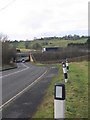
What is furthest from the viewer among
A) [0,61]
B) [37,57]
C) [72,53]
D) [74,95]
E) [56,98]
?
[37,57]

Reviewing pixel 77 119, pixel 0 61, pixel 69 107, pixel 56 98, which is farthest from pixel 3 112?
pixel 0 61

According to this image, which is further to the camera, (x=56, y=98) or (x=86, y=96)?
(x=86, y=96)

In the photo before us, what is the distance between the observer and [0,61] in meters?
49.4

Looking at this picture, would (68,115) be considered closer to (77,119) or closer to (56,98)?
(77,119)

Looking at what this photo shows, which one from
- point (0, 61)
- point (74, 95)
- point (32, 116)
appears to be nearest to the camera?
point (32, 116)

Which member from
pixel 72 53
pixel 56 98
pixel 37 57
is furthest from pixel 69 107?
pixel 37 57

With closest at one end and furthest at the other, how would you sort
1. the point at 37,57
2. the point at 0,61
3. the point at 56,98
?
the point at 56,98 < the point at 0,61 < the point at 37,57

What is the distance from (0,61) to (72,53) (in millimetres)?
41458

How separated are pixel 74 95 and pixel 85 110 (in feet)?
7.36

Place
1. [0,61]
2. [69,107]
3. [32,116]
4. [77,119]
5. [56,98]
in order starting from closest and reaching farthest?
[56,98] < [77,119] < [32,116] < [69,107] < [0,61]

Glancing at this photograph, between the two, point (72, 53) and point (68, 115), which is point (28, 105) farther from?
point (72, 53)

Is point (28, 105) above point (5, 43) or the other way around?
the other way around

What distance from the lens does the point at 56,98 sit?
12.9 feet

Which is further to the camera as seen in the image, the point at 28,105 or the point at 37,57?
the point at 37,57
